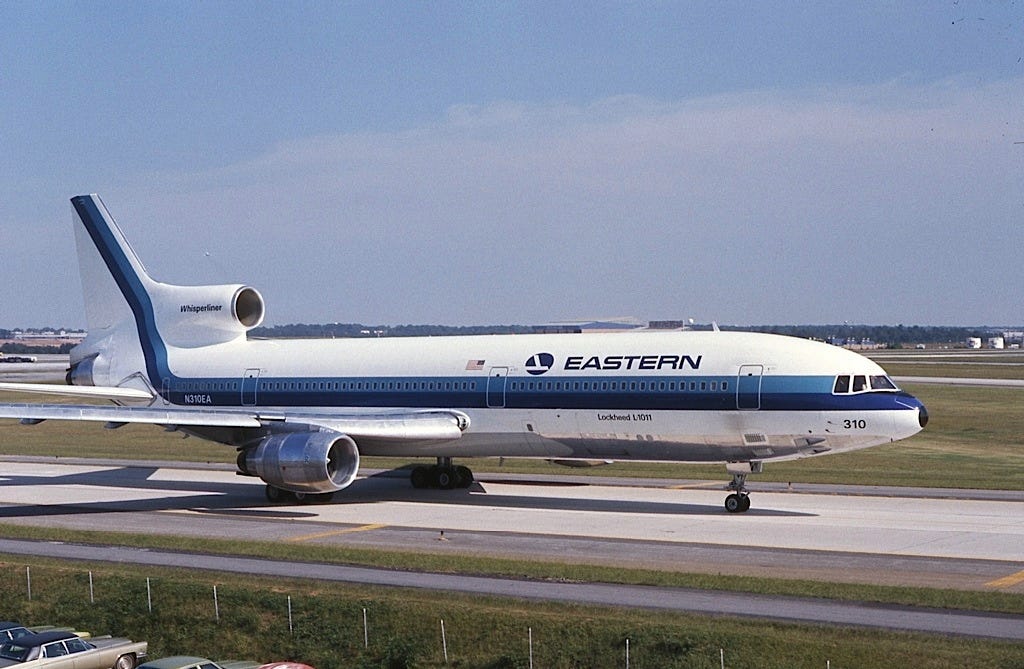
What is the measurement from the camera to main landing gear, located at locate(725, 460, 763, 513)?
36.6 m

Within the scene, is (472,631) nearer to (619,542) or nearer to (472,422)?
(619,542)

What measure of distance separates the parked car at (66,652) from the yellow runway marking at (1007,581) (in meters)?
17.5

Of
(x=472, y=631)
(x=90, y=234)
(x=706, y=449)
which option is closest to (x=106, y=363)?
(x=90, y=234)

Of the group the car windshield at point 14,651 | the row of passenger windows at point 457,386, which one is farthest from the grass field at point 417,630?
the row of passenger windows at point 457,386

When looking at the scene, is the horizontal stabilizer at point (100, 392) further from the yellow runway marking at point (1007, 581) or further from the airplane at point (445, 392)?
the yellow runway marking at point (1007, 581)

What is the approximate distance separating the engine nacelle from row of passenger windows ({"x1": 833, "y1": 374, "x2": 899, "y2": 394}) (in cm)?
1502

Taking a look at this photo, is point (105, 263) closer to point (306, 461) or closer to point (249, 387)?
point (249, 387)

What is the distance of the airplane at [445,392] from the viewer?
1391 inches

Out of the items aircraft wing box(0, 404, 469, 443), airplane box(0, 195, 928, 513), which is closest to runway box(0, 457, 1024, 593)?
airplane box(0, 195, 928, 513)

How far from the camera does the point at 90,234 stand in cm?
5075

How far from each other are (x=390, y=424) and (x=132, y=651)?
17513mm

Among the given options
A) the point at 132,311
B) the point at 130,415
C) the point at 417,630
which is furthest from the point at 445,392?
the point at 417,630

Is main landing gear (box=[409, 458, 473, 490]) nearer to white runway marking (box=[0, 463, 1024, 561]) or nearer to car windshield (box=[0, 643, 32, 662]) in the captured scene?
white runway marking (box=[0, 463, 1024, 561])

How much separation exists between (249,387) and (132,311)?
24.3ft
